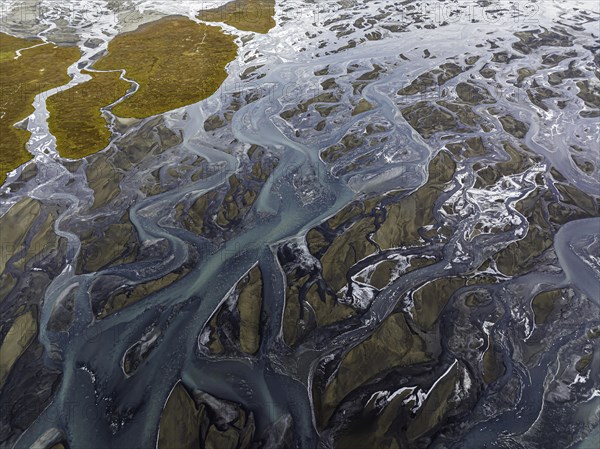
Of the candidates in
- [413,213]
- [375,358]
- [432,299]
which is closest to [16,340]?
[375,358]

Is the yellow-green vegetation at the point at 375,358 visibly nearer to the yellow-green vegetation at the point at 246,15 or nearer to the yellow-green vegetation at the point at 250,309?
the yellow-green vegetation at the point at 250,309

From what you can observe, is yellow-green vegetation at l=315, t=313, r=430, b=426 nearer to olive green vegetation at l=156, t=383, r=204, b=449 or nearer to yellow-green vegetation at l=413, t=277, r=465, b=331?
yellow-green vegetation at l=413, t=277, r=465, b=331

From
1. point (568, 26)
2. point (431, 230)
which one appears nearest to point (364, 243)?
point (431, 230)

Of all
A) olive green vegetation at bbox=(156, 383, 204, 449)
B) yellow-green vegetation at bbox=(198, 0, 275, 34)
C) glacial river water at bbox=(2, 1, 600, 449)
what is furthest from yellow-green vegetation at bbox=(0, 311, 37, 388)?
yellow-green vegetation at bbox=(198, 0, 275, 34)

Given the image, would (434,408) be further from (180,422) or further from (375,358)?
(180,422)

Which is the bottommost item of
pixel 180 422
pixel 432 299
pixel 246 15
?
pixel 432 299

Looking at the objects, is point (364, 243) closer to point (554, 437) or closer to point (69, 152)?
point (554, 437)
